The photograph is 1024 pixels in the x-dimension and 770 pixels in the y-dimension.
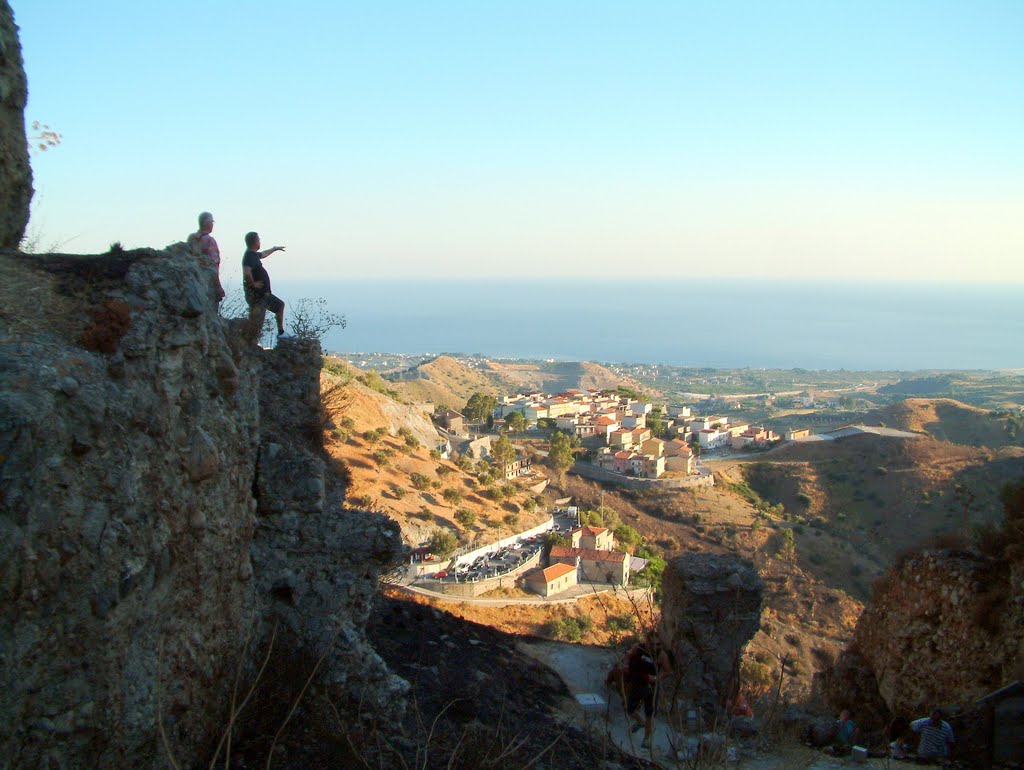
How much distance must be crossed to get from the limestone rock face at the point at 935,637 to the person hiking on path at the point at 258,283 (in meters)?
9.04

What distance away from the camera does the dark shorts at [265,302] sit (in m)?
7.13

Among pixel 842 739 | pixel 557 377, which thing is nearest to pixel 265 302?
pixel 842 739

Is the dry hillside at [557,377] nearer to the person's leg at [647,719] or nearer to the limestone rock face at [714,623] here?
the limestone rock face at [714,623]

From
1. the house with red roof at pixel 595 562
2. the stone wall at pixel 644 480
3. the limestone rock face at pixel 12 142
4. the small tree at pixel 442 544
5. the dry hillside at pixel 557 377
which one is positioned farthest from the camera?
the dry hillside at pixel 557 377

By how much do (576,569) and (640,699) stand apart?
17570mm

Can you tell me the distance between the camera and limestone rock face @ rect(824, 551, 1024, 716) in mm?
8812

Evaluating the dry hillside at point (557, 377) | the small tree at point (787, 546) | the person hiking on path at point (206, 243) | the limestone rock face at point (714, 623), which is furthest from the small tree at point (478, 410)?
the person hiking on path at point (206, 243)

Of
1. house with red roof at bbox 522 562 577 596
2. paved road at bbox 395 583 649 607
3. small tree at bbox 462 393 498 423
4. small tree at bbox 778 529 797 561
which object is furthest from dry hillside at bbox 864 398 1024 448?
house with red roof at bbox 522 562 577 596

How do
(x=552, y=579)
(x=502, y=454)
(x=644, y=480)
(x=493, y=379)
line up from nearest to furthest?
(x=552, y=579), (x=502, y=454), (x=644, y=480), (x=493, y=379)

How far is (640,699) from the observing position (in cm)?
856

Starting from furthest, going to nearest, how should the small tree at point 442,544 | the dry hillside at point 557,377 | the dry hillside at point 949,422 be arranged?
the dry hillside at point 557,377
the dry hillside at point 949,422
the small tree at point 442,544

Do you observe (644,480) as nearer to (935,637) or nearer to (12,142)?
(935,637)

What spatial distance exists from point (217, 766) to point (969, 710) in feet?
25.9

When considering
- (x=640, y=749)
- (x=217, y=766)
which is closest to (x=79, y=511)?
(x=217, y=766)
